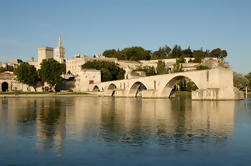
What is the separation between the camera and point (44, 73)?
7906 centimetres

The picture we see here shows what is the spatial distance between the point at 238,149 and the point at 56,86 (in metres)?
81.1

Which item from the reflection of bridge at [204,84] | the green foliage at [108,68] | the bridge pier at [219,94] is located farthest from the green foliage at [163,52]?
the bridge pier at [219,94]

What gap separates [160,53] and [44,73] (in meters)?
58.6

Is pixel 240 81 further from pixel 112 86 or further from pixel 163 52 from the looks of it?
pixel 163 52

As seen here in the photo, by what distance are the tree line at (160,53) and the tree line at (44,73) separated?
4492 centimetres

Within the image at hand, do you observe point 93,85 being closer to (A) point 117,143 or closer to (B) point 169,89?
(B) point 169,89

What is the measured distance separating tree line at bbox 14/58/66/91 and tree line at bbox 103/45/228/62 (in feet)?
147

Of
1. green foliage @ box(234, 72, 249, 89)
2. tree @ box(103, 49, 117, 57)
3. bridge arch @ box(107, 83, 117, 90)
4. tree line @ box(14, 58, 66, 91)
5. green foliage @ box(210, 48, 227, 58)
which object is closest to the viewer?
green foliage @ box(234, 72, 249, 89)

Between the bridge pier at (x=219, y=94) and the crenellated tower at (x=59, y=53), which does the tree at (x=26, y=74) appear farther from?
the bridge pier at (x=219, y=94)

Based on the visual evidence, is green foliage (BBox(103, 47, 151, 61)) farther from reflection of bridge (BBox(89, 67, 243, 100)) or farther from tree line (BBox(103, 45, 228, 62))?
reflection of bridge (BBox(89, 67, 243, 100))

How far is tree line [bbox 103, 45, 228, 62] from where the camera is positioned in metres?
112

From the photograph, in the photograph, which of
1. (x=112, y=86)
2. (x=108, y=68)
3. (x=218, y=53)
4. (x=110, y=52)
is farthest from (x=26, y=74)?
(x=218, y=53)

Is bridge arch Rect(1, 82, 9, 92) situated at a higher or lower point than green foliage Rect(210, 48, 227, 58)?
lower

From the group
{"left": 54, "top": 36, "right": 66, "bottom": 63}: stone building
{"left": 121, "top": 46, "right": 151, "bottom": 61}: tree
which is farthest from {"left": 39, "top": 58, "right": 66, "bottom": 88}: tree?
{"left": 54, "top": 36, "right": 66, "bottom": 63}: stone building
